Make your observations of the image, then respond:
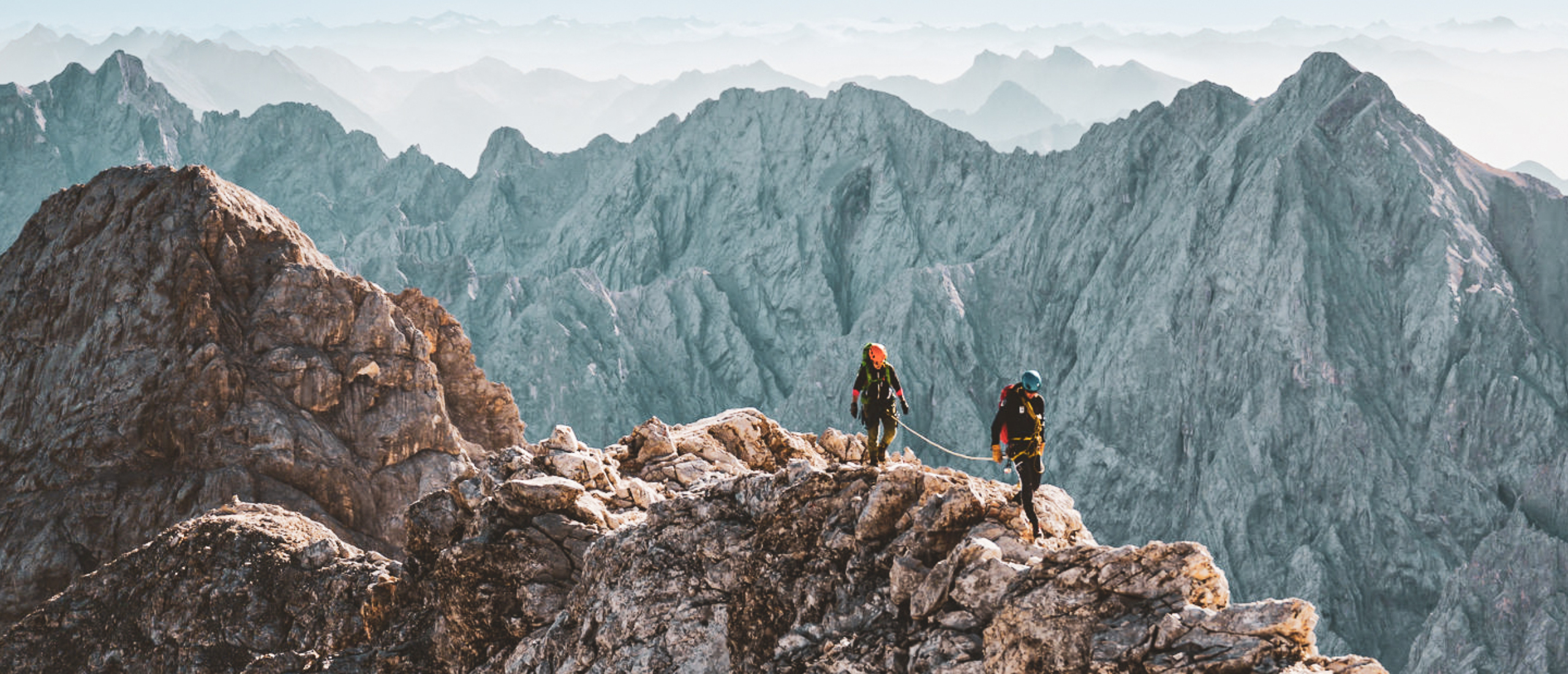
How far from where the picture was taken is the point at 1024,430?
20234 mm

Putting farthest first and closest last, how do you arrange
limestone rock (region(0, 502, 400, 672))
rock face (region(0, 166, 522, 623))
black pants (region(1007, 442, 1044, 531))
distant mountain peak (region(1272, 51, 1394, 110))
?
distant mountain peak (region(1272, 51, 1394, 110))
rock face (region(0, 166, 522, 623))
limestone rock (region(0, 502, 400, 672))
black pants (region(1007, 442, 1044, 531))

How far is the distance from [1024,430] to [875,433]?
4.34 m

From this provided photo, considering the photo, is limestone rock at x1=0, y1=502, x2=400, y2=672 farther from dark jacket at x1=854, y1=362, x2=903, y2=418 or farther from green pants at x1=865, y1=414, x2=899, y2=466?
dark jacket at x1=854, y1=362, x2=903, y2=418

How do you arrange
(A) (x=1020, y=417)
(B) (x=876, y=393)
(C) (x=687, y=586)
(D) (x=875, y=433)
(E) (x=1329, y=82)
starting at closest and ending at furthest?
(A) (x=1020, y=417) → (C) (x=687, y=586) → (B) (x=876, y=393) → (D) (x=875, y=433) → (E) (x=1329, y=82)

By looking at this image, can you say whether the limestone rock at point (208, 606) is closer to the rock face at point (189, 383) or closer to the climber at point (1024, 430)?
the rock face at point (189, 383)

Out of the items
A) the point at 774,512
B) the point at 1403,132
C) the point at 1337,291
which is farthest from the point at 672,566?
the point at 1403,132

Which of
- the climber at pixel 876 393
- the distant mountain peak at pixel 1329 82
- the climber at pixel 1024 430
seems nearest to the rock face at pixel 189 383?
the climber at pixel 876 393

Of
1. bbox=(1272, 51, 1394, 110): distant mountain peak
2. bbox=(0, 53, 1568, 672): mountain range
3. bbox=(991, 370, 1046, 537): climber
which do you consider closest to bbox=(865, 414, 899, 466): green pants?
bbox=(991, 370, 1046, 537): climber

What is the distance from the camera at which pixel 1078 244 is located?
156875 millimetres

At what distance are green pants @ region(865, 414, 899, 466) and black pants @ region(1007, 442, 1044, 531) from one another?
3633 mm

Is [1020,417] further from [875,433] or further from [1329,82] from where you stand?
[1329,82]

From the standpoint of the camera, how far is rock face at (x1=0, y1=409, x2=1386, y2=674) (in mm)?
16531

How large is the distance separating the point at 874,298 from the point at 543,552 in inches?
5831

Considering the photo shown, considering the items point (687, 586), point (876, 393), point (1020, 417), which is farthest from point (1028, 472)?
point (687, 586)
